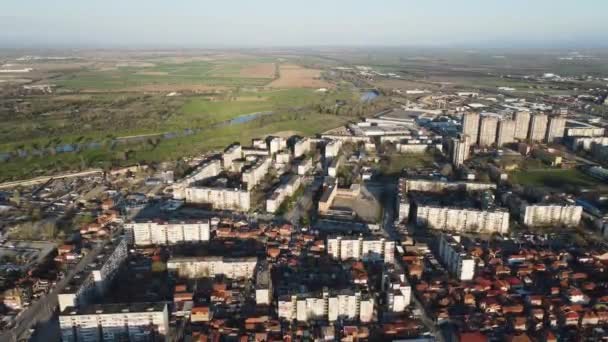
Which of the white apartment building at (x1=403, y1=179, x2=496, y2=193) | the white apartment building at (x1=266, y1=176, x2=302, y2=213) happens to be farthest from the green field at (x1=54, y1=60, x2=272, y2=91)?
the white apartment building at (x1=403, y1=179, x2=496, y2=193)

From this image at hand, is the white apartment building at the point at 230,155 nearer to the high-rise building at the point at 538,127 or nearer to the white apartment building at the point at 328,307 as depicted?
the white apartment building at the point at 328,307

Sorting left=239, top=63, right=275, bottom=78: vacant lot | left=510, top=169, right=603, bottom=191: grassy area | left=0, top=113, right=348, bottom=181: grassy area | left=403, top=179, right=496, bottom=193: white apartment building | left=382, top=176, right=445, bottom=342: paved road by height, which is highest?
left=239, top=63, right=275, bottom=78: vacant lot

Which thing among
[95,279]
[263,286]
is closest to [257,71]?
[95,279]

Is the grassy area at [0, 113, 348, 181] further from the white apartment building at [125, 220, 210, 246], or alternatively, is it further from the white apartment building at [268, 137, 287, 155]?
the white apartment building at [125, 220, 210, 246]

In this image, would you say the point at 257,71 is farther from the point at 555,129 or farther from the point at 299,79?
the point at 555,129

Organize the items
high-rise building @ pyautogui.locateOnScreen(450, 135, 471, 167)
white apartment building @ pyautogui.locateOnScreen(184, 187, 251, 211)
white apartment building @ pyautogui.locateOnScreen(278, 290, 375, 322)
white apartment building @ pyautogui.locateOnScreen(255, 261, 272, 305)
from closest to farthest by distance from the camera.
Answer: white apartment building @ pyautogui.locateOnScreen(278, 290, 375, 322) → white apartment building @ pyautogui.locateOnScreen(255, 261, 272, 305) → white apartment building @ pyautogui.locateOnScreen(184, 187, 251, 211) → high-rise building @ pyautogui.locateOnScreen(450, 135, 471, 167)

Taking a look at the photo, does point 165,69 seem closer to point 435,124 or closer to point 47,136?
point 47,136
